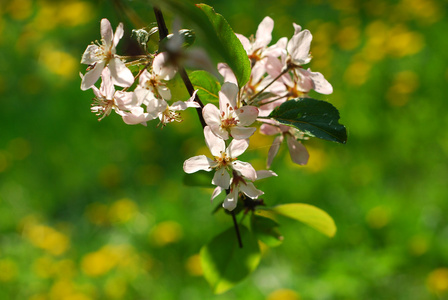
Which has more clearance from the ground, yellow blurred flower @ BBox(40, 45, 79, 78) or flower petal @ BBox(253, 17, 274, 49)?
flower petal @ BBox(253, 17, 274, 49)

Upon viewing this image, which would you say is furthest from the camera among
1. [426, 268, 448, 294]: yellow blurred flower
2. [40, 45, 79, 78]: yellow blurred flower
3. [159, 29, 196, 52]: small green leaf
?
[40, 45, 79, 78]: yellow blurred flower

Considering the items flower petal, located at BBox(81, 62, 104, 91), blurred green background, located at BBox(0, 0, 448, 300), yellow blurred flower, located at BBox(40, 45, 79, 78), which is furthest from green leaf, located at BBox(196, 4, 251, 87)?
yellow blurred flower, located at BBox(40, 45, 79, 78)

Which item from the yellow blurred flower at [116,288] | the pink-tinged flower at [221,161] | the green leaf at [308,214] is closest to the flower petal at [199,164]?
the pink-tinged flower at [221,161]

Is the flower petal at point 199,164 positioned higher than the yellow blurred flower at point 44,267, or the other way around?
the flower petal at point 199,164

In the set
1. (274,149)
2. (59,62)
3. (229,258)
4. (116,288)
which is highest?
(274,149)

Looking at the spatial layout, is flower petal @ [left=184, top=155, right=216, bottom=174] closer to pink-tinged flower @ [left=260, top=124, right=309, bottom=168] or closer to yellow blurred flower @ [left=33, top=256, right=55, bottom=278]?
pink-tinged flower @ [left=260, top=124, right=309, bottom=168]

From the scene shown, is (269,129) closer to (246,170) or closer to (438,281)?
(246,170)

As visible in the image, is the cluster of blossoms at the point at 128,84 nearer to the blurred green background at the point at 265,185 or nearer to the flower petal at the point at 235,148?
the flower petal at the point at 235,148

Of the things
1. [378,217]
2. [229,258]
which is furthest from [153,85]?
[378,217]
